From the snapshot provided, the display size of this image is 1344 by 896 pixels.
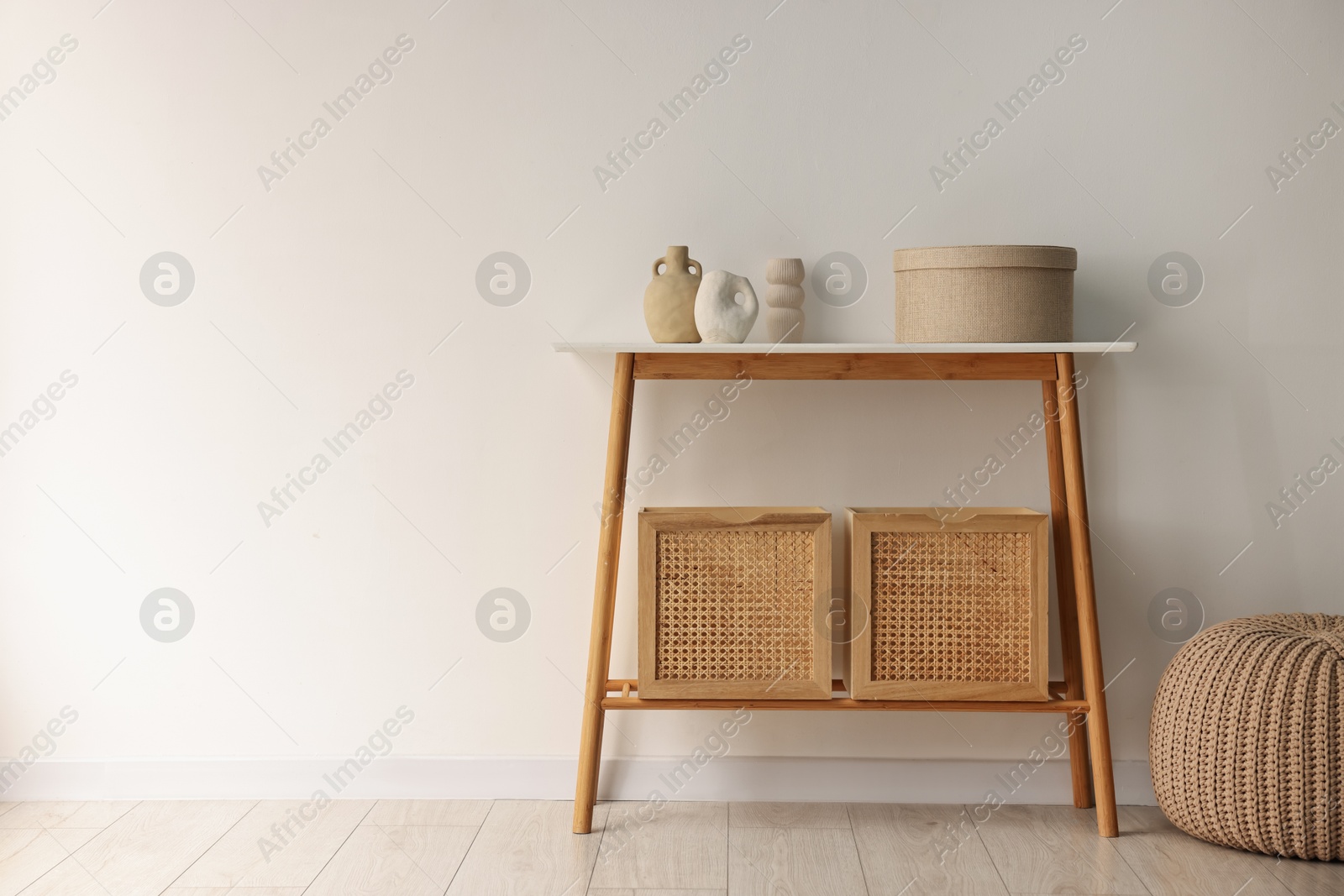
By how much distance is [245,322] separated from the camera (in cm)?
220

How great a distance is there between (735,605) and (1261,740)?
0.97 metres

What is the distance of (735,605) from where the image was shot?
77.5 inches

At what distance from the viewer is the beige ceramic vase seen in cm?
202

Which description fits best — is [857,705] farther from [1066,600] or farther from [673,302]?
[673,302]

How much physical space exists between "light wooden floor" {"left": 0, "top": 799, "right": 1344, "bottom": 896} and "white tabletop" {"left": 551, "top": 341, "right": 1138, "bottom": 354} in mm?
958

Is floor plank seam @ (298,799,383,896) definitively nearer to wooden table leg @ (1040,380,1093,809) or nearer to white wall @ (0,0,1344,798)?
white wall @ (0,0,1344,798)

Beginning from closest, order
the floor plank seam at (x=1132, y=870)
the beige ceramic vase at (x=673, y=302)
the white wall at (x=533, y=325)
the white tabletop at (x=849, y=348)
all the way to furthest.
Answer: the floor plank seam at (x=1132, y=870) → the white tabletop at (x=849, y=348) → the beige ceramic vase at (x=673, y=302) → the white wall at (x=533, y=325)

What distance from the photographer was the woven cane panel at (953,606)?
195 cm

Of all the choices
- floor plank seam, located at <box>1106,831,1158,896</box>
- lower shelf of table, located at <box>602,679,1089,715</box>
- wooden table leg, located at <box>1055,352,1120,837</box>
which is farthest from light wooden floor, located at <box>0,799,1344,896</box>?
lower shelf of table, located at <box>602,679,1089,715</box>

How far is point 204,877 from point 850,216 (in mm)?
1806

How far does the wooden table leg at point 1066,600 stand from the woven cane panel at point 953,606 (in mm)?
183

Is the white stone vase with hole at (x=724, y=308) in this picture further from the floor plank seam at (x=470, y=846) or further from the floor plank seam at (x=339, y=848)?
the floor plank seam at (x=339, y=848)

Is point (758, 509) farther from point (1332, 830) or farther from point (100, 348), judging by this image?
point (100, 348)

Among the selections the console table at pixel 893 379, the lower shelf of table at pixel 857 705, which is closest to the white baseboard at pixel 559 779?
the console table at pixel 893 379
